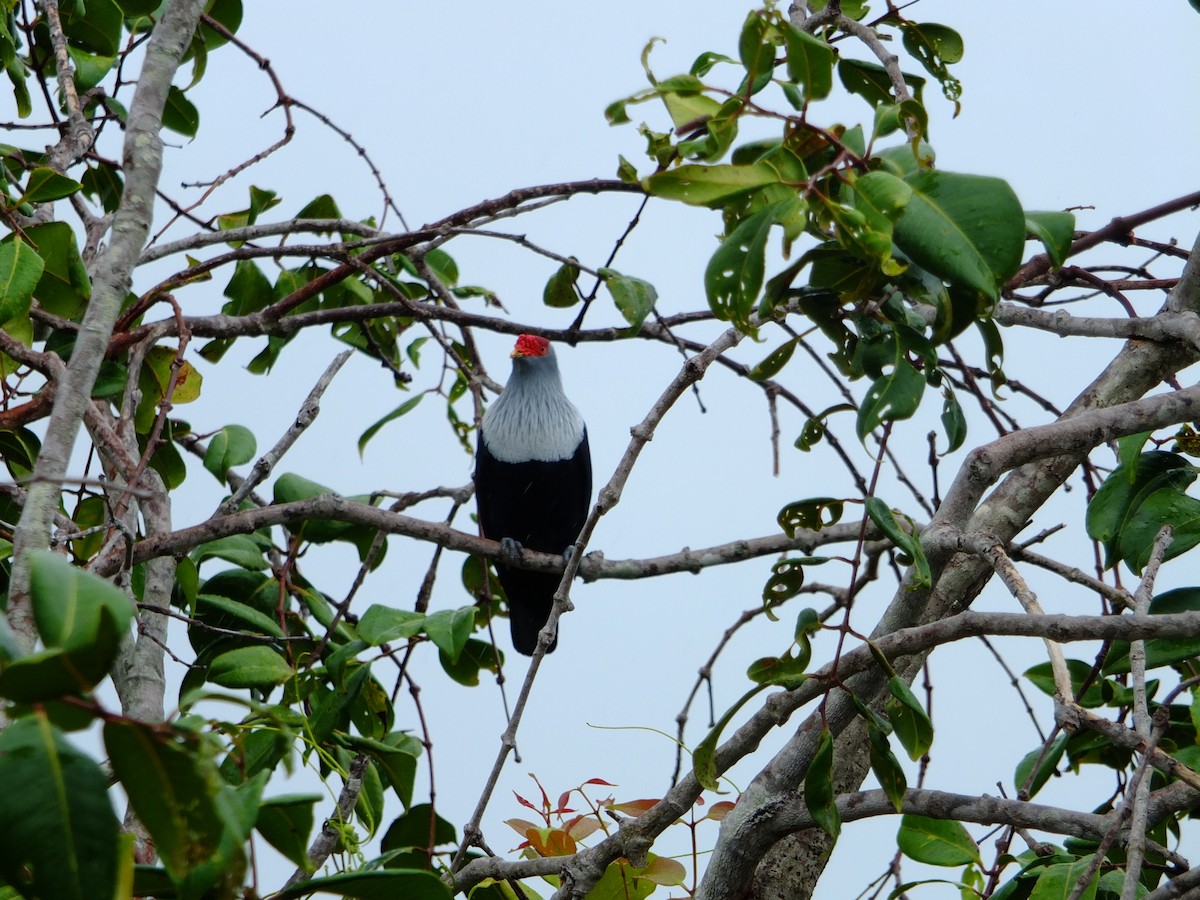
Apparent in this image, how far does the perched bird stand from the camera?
→ 3.37 meters

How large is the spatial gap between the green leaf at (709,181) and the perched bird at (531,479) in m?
2.47

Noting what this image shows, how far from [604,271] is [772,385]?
1.55 ft

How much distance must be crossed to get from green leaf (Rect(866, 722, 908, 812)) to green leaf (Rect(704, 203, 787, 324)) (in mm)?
479

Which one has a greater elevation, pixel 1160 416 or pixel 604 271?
pixel 604 271

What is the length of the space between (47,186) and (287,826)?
46.5 inches

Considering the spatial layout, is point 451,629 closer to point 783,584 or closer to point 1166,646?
point 783,584

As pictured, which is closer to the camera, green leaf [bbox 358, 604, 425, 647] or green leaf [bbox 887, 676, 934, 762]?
green leaf [bbox 887, 676, 934, 762]

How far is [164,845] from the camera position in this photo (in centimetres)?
60

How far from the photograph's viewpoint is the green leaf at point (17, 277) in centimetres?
153

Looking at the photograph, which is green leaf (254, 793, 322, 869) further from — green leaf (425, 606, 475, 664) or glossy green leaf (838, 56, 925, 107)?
glossy green leaf (838, 56, 925, 107)

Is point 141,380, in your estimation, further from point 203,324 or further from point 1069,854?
point 1069,854

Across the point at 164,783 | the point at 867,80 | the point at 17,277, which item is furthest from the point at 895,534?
the point at 17,277

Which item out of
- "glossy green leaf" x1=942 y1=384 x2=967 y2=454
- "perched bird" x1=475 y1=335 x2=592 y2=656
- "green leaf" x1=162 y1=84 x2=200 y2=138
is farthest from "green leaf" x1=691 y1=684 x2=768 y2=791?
"perched bird" x1=475 y1=335 x2=592 y2=656

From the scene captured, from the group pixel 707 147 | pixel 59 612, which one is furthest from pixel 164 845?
pixel 707 147
